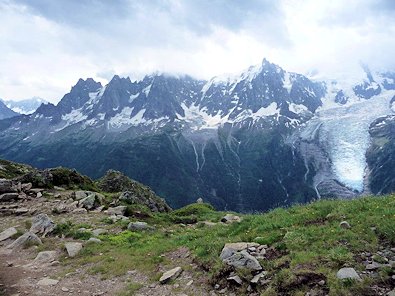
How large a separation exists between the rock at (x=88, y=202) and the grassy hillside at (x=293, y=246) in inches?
354

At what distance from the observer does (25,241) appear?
2461 cm

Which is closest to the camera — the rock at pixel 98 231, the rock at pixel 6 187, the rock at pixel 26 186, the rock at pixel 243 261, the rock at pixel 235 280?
the rock at pixel 235 280

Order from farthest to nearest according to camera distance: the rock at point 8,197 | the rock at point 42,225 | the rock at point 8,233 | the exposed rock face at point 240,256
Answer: the rock at point 8,197 < the rock at point 42,225 < the rock at point 8,233 < the exposed rock face at point 240,256

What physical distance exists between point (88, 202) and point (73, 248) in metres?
11.6

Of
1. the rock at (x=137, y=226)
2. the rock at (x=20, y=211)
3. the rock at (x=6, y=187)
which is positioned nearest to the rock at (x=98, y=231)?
the rock at (x=137, y=226)

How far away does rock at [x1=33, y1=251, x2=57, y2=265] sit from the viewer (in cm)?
2183

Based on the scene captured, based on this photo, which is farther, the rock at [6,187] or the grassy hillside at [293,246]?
the rock at [6,187]

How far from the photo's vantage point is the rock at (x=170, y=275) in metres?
17.6

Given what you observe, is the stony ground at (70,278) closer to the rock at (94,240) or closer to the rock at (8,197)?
the rock at (94,240)

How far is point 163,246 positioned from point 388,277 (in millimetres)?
12572

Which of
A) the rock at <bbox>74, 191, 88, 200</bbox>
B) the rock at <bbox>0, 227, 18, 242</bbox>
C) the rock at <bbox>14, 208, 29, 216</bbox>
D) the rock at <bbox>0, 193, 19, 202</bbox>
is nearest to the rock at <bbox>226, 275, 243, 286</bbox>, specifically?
the rock at <bbox>0, 227, 18, 242</bbox>

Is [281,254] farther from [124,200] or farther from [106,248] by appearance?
[124,200]

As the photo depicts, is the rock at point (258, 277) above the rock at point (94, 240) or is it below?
above

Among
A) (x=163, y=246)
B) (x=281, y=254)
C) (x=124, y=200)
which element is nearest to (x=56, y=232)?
(x=163, y=246)
